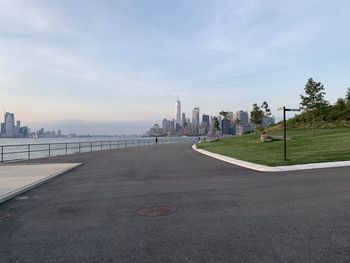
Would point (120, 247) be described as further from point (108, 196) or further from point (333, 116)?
point (333, 116)

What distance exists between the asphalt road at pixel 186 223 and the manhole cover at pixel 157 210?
18 cm

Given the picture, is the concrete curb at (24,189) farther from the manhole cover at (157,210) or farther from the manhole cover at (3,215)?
the manhole cover at (157,210)

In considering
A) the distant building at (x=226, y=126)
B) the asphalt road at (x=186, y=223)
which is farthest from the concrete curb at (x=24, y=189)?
the distant building at (x=226, y=126)

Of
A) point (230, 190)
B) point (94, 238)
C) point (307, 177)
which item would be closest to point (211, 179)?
point (230, 190)

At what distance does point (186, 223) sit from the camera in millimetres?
6203

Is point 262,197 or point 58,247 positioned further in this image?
point 262,197

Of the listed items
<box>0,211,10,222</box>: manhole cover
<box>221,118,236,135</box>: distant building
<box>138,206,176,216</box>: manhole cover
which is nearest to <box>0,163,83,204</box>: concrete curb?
<box>0,211,10,222</box>: manhole cover

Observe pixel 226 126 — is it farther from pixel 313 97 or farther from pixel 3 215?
pixel 3 215

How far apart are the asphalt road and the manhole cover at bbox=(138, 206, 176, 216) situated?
177mm

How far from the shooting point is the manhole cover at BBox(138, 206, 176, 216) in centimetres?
694

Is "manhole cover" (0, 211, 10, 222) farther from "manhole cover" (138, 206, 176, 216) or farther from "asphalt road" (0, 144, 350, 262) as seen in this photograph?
"manhole cover" (138, 206, 176, 216)

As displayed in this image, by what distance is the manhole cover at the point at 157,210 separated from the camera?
6941 millimetres

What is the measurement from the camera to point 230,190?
9.26 m

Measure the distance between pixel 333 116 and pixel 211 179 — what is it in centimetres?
4127
